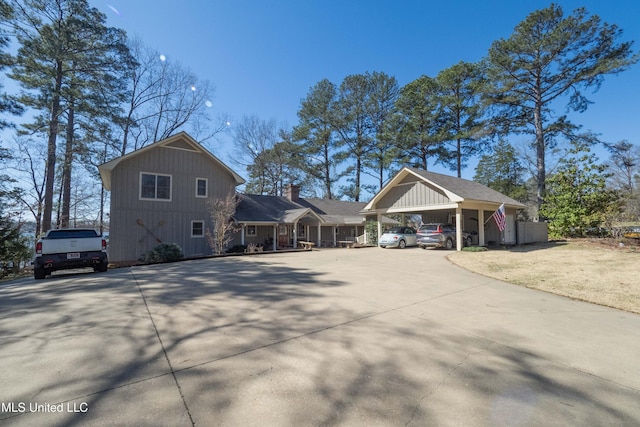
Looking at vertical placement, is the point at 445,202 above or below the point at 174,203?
below

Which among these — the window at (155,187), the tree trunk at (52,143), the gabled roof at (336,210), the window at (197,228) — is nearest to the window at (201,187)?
the window at (155,187)

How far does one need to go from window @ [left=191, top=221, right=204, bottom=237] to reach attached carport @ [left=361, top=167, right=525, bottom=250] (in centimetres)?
1196

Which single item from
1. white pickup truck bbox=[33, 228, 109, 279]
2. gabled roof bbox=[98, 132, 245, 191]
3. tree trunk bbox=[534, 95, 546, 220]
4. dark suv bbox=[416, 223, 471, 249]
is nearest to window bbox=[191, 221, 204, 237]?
gabled roof bbox=[98, 132, 245, 191]

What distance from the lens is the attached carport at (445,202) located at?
649 inches

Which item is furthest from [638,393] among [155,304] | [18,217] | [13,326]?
[18,217]

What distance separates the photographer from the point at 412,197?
18641 mm

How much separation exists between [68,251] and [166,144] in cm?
1150

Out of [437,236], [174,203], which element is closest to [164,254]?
[174,203]

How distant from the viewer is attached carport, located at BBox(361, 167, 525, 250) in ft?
54.1

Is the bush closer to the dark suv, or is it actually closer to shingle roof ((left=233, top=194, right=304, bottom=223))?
shingle roof ((left=233, top=194, right=304, bottom=223))

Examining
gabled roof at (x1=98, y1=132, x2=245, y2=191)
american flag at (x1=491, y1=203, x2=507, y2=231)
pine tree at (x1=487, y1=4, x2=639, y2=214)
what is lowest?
american flag at (x1=491, y1=203, x2=507, y2=231)

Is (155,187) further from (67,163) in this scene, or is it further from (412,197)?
(412,197)

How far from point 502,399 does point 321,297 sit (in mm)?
3704

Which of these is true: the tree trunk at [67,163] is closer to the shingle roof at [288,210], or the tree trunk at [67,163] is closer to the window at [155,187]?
the window at [155,187]
